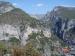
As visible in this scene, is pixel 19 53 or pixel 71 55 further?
pixel 71 55

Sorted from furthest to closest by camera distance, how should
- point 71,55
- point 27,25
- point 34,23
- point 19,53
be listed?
1. point 34,23
2. point 27,25
3. point 71,55
4. point 19,53

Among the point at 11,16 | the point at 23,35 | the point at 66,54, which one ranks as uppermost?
the point at 11,16

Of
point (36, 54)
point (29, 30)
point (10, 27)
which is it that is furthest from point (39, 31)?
point (36, 54)

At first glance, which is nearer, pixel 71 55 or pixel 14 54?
pixel 14 54

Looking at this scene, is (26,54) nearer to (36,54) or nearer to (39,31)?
(36,54)

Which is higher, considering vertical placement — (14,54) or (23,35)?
(14,54)

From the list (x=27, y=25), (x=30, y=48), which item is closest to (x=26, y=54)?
(x=30, y=48)

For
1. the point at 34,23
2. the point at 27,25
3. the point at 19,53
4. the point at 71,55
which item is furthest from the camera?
the point at 34,23

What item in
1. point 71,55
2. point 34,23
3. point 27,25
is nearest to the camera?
point 71,55

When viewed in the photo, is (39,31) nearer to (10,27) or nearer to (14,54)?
(10,27)
